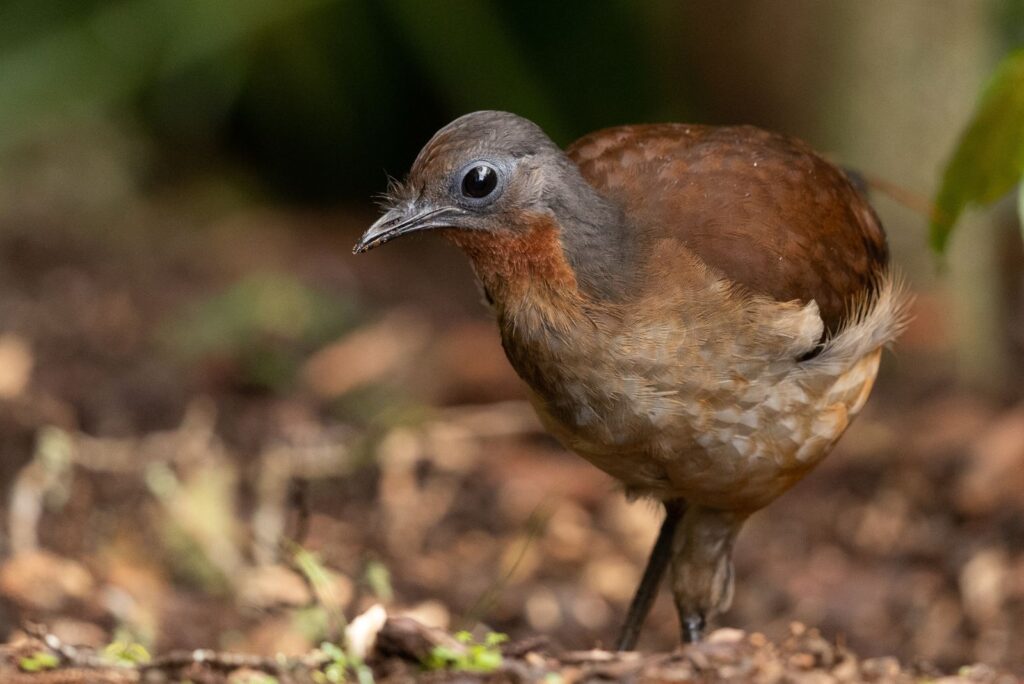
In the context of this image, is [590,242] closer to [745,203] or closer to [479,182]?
[479,182]

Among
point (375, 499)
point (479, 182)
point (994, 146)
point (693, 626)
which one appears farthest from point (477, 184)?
point (375, 499)

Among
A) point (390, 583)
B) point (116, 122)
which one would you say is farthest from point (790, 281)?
point (116, 122)

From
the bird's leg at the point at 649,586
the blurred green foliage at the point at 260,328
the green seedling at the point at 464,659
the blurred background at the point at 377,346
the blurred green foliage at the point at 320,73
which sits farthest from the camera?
the blurred green foliage at the point at 320,73

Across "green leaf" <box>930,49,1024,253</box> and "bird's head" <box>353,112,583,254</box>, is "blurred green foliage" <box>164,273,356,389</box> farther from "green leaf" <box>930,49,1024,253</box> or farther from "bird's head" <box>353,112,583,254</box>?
"green leaf" <box>930,49,1024,253</box>

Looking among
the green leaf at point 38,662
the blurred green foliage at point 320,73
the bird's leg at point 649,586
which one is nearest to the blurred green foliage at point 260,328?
the blurred green foliage at point 320,73

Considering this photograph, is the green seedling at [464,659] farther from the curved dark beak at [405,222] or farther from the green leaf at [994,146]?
the green leaf at [994,146]
